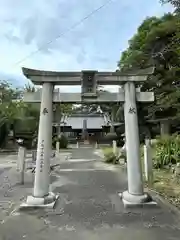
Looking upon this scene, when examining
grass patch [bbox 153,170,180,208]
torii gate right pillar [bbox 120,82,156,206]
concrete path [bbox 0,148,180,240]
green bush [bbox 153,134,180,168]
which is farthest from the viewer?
green bush [bbox 153,134,180,168]

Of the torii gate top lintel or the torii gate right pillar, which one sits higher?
the torii gate top lintel

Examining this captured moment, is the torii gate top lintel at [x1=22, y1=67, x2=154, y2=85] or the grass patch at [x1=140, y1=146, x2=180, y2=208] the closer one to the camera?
the torii gate top lintel at [x1=22, y1=67, x2=154, y2=85]

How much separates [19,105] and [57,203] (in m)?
28.5

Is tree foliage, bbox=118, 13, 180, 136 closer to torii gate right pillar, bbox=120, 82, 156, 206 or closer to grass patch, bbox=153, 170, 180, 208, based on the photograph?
grass patch, bbox=153, 170, 180, 208

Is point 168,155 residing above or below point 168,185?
above

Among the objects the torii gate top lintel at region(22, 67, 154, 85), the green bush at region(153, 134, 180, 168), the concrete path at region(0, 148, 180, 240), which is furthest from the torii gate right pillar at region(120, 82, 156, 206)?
the green bush at region(153, 134, 180, 168)

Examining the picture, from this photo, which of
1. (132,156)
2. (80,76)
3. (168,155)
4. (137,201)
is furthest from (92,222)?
(168,155)

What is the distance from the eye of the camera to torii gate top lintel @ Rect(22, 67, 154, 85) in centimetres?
704

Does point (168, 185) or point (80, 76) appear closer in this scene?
point (80, 76)

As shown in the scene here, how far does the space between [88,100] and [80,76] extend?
2.15 feet

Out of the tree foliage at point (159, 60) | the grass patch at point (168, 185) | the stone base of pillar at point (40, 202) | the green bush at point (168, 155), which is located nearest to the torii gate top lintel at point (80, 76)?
the stone base of pillar at point (40, 202)

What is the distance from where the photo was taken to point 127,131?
700 cm

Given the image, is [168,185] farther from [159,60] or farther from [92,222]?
[159,60]

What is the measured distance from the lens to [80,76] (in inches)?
283
